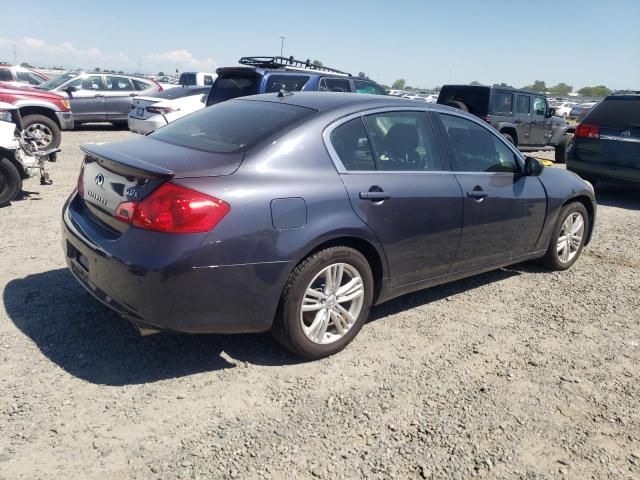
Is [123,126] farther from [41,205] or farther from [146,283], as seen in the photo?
[146,283]

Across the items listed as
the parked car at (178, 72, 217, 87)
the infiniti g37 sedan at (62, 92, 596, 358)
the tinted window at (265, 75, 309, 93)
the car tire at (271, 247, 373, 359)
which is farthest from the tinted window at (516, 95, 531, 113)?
the parked car at (178, 72, 217, 87)

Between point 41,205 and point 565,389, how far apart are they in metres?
6.00

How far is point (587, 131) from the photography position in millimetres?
9273

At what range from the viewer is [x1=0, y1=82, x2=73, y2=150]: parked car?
33.4 feet

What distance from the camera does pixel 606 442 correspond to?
2840 millimetres

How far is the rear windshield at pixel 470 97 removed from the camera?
1292 centimetres

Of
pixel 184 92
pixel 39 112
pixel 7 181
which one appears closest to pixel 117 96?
pixel 184 92

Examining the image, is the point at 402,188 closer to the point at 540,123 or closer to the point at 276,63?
the point at 276,63

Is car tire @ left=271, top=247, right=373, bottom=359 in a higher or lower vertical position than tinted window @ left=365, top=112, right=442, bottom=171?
lower

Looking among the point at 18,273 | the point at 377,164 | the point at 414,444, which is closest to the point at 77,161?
the point at 18,273

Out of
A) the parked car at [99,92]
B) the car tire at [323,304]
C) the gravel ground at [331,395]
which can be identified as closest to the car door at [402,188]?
the car tire at [323,304]

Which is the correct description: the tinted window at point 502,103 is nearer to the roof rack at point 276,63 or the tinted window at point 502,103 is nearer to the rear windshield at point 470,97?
the rear windshield at point 470,97

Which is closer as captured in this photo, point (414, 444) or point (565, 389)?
point (414, 444)

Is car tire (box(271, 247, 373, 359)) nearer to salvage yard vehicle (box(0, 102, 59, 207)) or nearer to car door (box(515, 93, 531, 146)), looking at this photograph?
salvage yard vehicle (box(0, 102, 59, 207))
